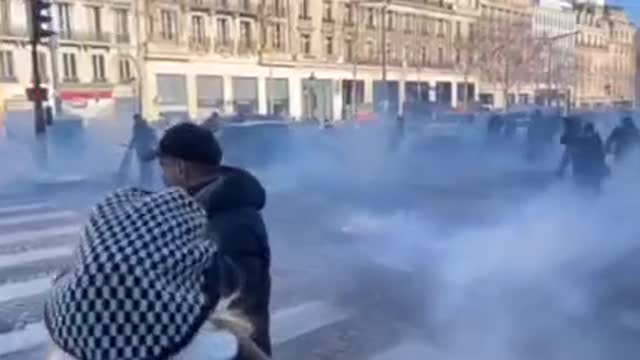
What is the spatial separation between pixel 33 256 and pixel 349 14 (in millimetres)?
54327

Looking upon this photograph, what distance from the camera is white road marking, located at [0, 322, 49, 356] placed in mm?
5688

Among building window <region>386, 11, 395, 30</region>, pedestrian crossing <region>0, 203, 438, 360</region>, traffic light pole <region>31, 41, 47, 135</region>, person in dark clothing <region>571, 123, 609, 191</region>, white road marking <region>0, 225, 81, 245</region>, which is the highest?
building window <region>386, 11, 395, 30</region>

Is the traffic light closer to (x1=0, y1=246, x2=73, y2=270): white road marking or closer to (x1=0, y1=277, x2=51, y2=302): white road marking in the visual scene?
(x1=0, y1=246, x2=73, y2=270): white road marking

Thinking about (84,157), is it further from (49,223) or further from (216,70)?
(216,70)

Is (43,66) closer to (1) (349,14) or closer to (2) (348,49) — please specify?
(2) (348,49)

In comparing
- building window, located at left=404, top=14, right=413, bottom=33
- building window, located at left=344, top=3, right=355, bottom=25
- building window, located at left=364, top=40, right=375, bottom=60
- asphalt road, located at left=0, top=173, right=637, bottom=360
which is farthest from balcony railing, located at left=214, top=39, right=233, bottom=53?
asphalt road, located at left=0, top=173, right=637, bottom=360

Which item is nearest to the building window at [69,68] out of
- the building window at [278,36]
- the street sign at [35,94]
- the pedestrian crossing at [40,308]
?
the building window at [278,36]

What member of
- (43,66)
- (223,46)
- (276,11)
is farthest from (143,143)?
(276,11)

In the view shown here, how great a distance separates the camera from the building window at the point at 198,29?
50.5 metres

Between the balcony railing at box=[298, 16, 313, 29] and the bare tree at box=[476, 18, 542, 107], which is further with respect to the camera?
the bare tree at box=[476, 18, 542, 107]

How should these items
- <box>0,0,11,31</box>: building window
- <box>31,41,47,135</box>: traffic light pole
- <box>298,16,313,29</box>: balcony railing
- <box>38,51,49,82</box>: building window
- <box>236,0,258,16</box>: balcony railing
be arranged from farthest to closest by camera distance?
<box>298,16,313,29</box>: balcony railing, <box>236,0,258,16</box>: balcony railing, <box>0,0,11,31</box>: building window, <box>38,51,49,82</box>: building window, <box>31,41,47,135</box>: traffic light pole

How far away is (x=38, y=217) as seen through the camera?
41.7ft

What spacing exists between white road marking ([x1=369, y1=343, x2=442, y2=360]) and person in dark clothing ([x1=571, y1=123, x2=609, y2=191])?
7599 millimetres

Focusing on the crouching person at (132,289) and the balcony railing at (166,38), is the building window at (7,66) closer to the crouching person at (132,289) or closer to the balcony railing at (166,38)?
the balcony railing at (166,38)
